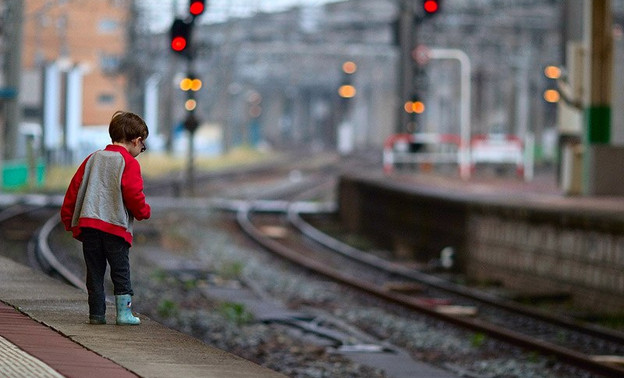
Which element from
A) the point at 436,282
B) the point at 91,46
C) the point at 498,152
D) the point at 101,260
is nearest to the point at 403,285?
the point at 436,282

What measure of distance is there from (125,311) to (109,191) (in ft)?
2.48

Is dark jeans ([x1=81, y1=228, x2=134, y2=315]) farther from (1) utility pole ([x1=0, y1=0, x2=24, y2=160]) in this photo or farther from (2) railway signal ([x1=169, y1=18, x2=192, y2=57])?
(1) utility pole ([x1=0, y1=0, x2=24, y2=160])

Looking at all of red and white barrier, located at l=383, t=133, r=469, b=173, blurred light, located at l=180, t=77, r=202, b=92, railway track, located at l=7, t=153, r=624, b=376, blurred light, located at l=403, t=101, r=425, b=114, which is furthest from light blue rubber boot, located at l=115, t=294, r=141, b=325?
blurred light, located at l=403, t=101, r=425, b=114

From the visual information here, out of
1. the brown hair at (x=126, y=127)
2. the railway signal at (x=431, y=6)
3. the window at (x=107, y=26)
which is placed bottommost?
the brown hair at (x=126, y=127)

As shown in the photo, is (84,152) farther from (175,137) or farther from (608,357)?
(608,357)

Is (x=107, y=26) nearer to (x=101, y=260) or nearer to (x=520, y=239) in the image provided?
(x=520, y=239)

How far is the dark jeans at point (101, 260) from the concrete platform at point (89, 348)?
198 millimetres

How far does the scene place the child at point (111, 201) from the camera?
7.21 meters

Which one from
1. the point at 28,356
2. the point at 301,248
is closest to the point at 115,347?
the point at 28,356

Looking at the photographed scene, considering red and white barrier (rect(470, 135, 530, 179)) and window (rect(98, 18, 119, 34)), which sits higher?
window (rect(98, 18, 119, 34))

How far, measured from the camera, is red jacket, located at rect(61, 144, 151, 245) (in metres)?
7.20

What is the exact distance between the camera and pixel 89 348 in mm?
6664

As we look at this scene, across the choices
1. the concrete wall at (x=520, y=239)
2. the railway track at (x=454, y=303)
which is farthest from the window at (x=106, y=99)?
the concrete wall at (x=520, y=239)

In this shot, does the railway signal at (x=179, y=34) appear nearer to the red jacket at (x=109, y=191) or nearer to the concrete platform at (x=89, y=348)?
the concrete platform at (x=89, y=348)
